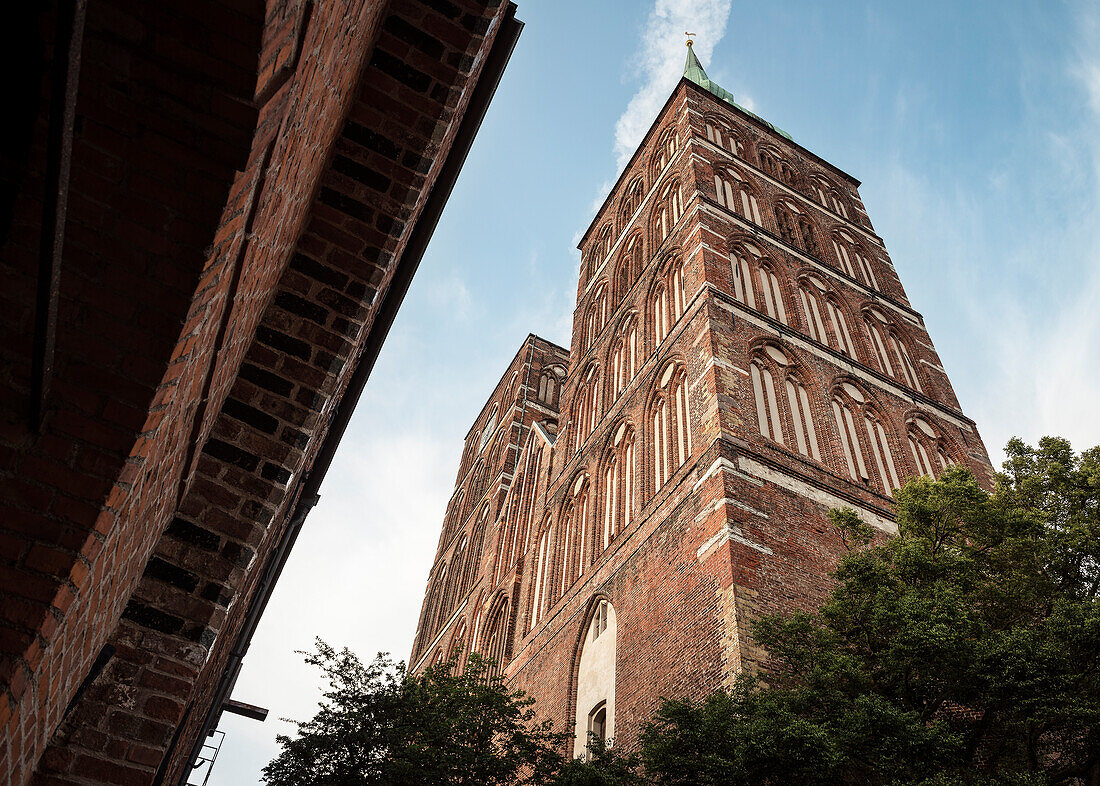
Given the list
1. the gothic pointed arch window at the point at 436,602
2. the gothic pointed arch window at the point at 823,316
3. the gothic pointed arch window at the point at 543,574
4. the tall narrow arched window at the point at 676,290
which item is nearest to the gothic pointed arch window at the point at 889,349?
the gothic pointed arch window at the point at 823,316

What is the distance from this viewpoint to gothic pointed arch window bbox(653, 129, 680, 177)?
76.6 ft

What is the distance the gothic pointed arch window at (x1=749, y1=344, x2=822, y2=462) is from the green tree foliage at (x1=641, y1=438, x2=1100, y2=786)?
369cm

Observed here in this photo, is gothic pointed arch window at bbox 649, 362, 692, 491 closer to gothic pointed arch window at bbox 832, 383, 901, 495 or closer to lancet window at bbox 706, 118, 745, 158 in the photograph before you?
gothic pointed arch window at bbox 832, 383, 901, 495

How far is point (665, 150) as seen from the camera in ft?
78.7

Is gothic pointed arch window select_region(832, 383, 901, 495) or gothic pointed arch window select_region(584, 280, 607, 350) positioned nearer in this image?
gothic pointed arch window select_region(832, 383, 901, 495)

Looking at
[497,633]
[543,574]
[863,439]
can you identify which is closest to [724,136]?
[863,439]

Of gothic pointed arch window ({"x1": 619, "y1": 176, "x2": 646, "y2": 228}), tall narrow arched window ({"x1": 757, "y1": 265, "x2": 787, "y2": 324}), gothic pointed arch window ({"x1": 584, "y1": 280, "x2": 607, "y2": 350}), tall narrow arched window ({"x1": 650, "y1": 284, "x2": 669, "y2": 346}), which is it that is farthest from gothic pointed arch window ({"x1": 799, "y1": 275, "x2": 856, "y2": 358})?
gothic pointed arch window ({"x1": 619, "y1": 176, "x2": 646, "y2": 228})

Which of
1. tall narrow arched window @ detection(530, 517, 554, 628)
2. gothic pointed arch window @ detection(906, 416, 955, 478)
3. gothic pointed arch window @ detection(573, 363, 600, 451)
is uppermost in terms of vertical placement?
gothic pointed arch window @ detection(573, 363, 600, 451)

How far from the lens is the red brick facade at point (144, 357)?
69.0 inches

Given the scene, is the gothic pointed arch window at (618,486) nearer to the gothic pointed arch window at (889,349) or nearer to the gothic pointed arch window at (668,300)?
the gothic pointed arch window at (668,300)

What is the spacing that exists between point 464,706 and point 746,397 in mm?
7102

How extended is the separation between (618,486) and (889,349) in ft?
27.0

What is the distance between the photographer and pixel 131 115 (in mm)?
1842

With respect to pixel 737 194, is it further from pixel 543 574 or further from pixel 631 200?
pixel 543 574
